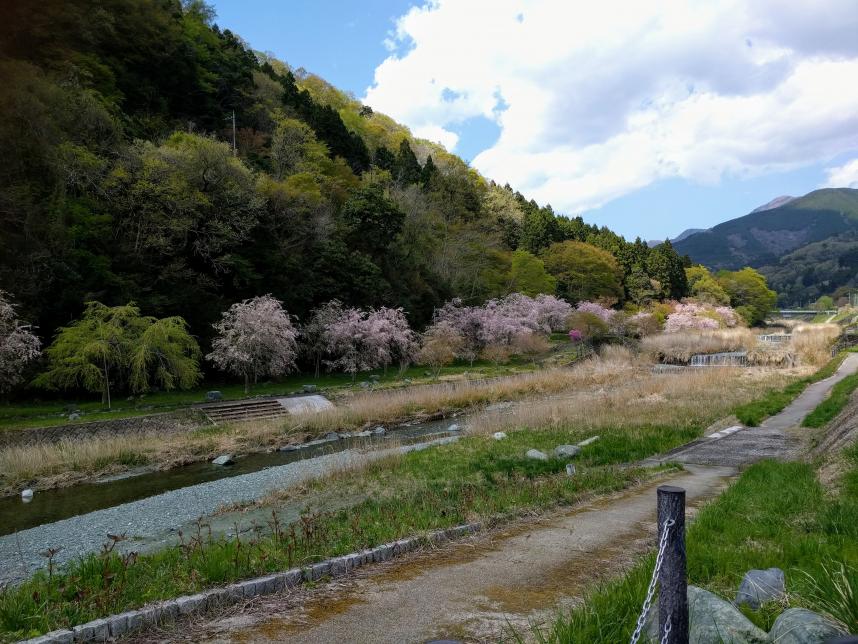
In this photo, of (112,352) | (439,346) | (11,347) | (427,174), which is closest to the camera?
(11,347)

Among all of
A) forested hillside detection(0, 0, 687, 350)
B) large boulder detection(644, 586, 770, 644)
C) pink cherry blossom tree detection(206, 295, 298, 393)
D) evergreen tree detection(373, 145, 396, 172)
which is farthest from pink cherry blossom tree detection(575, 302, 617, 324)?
large boulder detection(644, 586, 770, 644)

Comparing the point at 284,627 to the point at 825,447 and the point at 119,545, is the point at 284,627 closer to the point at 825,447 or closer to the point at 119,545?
the point at 119,545

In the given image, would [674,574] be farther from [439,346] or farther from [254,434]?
[439,346]

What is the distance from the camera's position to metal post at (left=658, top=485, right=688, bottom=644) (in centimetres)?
299

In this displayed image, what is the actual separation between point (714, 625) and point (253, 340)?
28858mm

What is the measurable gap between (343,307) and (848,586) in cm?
3835

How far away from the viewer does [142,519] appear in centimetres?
1154

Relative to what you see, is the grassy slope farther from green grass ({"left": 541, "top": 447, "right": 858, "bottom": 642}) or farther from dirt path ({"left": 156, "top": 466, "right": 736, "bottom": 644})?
green grass ({"left": 541, "top": 447, "right": 858, "bottom": 642})

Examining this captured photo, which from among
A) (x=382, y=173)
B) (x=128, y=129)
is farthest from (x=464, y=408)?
(x=382, y=173)

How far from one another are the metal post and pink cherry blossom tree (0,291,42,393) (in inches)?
971

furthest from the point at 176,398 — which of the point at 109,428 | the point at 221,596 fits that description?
the point at 221,596

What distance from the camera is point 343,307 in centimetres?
4047

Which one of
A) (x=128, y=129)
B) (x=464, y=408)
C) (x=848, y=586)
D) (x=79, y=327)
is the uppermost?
(x=128, y=129)

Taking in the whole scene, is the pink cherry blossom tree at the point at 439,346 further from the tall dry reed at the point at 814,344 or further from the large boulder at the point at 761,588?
the large boulder at the point at 761,588
